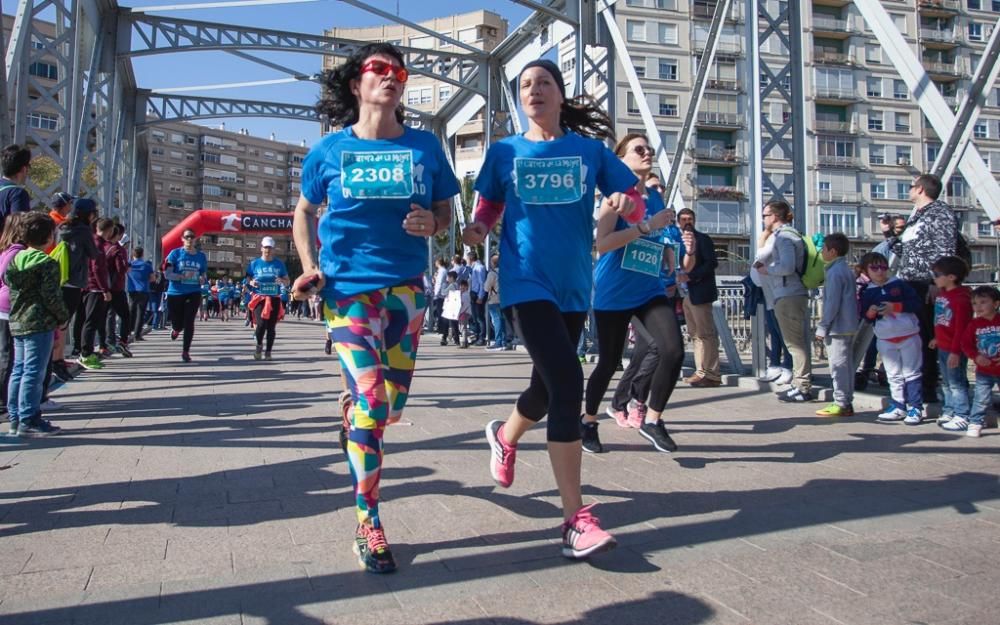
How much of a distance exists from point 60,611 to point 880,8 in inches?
337

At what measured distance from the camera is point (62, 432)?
18.6 feet

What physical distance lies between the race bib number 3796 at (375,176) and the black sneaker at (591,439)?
2.43m

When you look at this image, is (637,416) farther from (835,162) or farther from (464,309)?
(835,162)

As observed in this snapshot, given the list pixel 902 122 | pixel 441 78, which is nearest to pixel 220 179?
pixel 902 122

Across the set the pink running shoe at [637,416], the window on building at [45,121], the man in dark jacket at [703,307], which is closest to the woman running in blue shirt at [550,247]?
the pink running shoe at [637,416]

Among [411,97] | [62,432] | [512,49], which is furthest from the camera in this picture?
[411,97]

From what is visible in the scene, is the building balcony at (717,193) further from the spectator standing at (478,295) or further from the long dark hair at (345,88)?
the long dark hair at (345,88)

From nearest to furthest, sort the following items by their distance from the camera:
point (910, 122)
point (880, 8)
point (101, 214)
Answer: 1. point (880, 8)
2. point (101, 214)
3. point (910, 122)

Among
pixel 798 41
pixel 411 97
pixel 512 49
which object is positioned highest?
pixel 411 97

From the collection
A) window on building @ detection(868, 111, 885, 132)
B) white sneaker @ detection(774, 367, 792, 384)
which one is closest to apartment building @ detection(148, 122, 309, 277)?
window on building @ detection(868, 111, 885, 132)

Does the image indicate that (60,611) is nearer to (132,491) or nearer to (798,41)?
(132,491)

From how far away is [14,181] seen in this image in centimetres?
618

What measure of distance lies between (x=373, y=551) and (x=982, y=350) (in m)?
4.91

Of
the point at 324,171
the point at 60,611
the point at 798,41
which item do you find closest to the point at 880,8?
the point at 798,41
